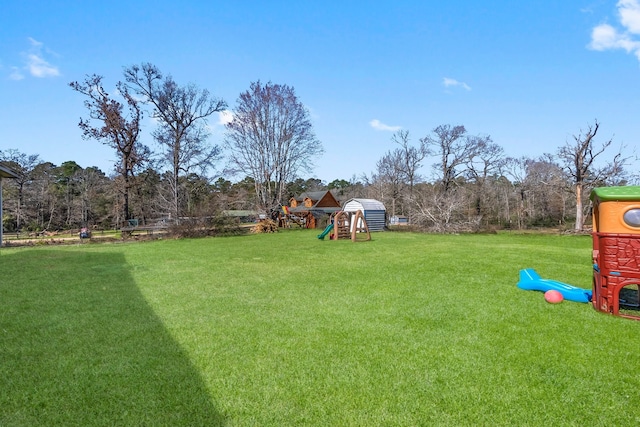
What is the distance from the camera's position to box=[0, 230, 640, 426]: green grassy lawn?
2.27 metres

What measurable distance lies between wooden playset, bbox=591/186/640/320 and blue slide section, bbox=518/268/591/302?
0.49 meters

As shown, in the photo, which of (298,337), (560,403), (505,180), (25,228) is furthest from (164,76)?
(505,180)

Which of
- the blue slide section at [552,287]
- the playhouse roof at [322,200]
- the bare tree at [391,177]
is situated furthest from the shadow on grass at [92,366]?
the bare tree at [391,177]

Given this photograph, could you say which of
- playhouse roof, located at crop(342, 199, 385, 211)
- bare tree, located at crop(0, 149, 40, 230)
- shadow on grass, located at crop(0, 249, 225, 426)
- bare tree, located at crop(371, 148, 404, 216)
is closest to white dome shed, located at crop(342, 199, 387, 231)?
playhouse roof, located at crop(342, 199, 385, 211)

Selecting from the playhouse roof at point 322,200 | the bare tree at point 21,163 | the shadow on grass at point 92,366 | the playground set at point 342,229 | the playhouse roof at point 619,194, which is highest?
the bare tree at point 21,163

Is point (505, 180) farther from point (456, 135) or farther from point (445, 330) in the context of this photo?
point (445, 330)

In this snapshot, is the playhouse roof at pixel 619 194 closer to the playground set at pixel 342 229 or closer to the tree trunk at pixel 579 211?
the playground set at pixel 342 229

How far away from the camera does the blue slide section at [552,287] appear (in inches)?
199

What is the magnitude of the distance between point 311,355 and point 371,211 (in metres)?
19.5

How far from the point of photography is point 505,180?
3062cm

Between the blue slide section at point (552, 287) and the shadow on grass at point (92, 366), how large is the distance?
533 cm

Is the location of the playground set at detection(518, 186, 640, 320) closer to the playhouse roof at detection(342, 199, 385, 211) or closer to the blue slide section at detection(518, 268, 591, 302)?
the blue slide section at detection(518, 268, 591, 302)

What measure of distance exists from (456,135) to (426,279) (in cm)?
2410

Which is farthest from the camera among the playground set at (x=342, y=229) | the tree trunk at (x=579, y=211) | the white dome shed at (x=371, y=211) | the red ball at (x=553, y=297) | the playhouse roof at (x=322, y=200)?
the playhouse roof at (x=322, y=200)
